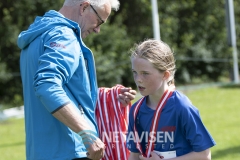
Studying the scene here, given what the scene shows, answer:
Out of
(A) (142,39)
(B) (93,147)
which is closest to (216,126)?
(B) (93,147)

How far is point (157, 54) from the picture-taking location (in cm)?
357

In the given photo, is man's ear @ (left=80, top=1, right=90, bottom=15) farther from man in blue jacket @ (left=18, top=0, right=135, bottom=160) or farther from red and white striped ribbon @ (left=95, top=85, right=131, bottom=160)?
red and white striped ribbon @ (left=95, top=85, right=131, bottom=160)

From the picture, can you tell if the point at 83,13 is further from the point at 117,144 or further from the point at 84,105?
the point at 117,144

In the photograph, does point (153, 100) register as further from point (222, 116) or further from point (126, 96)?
point (222, 116)

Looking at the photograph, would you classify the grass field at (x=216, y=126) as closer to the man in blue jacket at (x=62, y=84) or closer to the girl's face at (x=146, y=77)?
the girl's face at (x=146, y=77)

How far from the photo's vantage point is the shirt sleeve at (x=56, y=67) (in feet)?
10.5

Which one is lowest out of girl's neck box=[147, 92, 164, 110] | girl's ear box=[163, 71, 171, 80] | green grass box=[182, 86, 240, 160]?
green grass box=[182, 86, 240, 160]

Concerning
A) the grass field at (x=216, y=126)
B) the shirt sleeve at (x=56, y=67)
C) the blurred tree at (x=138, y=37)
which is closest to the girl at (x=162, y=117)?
the shirt sleeve at (x=56, y=67)

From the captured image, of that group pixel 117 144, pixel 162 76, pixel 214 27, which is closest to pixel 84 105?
pixel 162 76

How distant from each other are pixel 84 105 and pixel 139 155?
49 cm

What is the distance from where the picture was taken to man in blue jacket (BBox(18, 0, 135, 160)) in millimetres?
3236

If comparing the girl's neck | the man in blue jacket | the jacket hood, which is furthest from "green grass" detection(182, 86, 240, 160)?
the jacket hood

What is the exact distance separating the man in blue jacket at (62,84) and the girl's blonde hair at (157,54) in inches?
13.3

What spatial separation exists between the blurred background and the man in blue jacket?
658 inches
